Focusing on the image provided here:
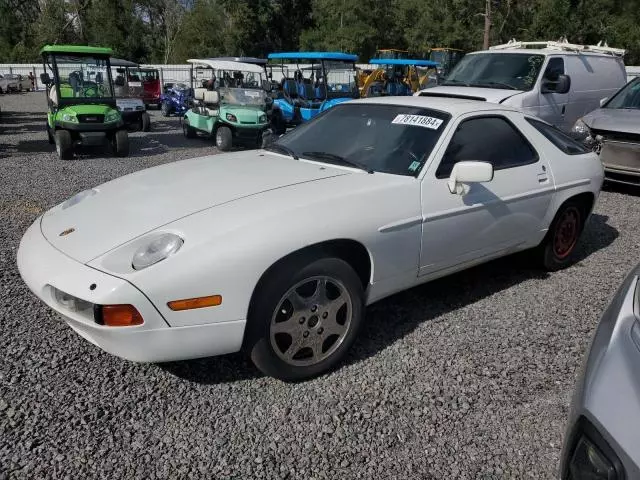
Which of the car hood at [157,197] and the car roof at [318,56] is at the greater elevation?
the car roof at [318,56]

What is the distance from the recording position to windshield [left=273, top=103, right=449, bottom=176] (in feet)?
11.1

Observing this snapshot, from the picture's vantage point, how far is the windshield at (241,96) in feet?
40.0

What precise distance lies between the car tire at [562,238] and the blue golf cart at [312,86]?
9.40 meters

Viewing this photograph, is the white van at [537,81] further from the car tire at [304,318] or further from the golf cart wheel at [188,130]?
the golf cart wheel at [188,130]

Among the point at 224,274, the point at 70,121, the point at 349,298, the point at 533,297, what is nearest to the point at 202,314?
the point at 224,274

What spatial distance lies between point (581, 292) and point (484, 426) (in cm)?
206

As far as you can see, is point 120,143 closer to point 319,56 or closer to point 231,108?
point 231,108

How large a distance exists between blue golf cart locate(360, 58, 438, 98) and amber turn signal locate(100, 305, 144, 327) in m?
15.2

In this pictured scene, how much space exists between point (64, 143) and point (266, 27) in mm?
36353

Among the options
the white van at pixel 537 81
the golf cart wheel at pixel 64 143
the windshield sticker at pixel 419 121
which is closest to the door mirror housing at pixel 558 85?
the white van at pixel 537 81

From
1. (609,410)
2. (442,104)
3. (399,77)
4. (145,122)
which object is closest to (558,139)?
(442,104)

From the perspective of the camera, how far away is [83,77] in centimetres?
1050

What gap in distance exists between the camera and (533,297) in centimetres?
408

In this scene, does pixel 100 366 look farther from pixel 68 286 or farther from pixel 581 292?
pixel 581 292
